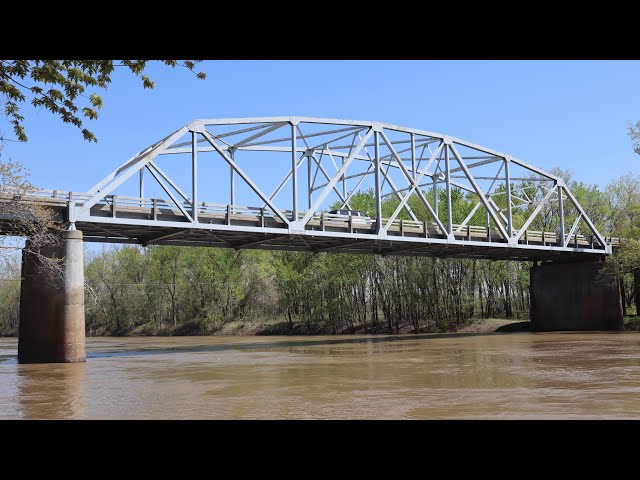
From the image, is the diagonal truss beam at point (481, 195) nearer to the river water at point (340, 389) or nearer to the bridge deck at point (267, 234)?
the bridge deck at point (267, 234)

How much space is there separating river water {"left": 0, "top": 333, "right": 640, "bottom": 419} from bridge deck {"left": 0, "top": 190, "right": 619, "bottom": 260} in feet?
32.1

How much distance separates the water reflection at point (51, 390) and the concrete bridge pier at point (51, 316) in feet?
3.82

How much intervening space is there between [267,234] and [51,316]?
15.8 meters

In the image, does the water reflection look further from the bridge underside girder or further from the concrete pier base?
the concrete pier base

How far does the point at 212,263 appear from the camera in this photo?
9281 centimetres

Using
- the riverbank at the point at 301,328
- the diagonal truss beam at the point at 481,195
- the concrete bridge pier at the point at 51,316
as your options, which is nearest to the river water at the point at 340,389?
the concrete bridge pier at the point at 51,316

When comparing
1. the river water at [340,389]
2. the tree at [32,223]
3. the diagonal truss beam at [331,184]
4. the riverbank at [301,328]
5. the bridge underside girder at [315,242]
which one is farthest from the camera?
the riverbank at [301,328]

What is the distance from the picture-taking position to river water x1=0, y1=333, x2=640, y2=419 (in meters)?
13.6

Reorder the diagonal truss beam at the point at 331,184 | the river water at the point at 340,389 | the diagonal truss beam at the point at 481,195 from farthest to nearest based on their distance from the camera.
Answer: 1. the diagonal truss beam at the point at 481,195
2. the diagonal truss beam at the point at 331,184
3. the river water at the point at 340,389

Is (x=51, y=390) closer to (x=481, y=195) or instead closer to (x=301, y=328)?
(x=481, y=195)

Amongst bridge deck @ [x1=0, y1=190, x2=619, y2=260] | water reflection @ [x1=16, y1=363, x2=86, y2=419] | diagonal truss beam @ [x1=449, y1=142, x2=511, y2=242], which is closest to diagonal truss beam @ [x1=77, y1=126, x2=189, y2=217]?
bridge deck @ [x1=0, y1=190, x2=619, y2=260]

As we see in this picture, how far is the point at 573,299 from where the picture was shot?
61.9 m

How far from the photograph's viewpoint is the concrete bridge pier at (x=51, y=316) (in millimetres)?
31141

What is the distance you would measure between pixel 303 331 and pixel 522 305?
27.0 metres
